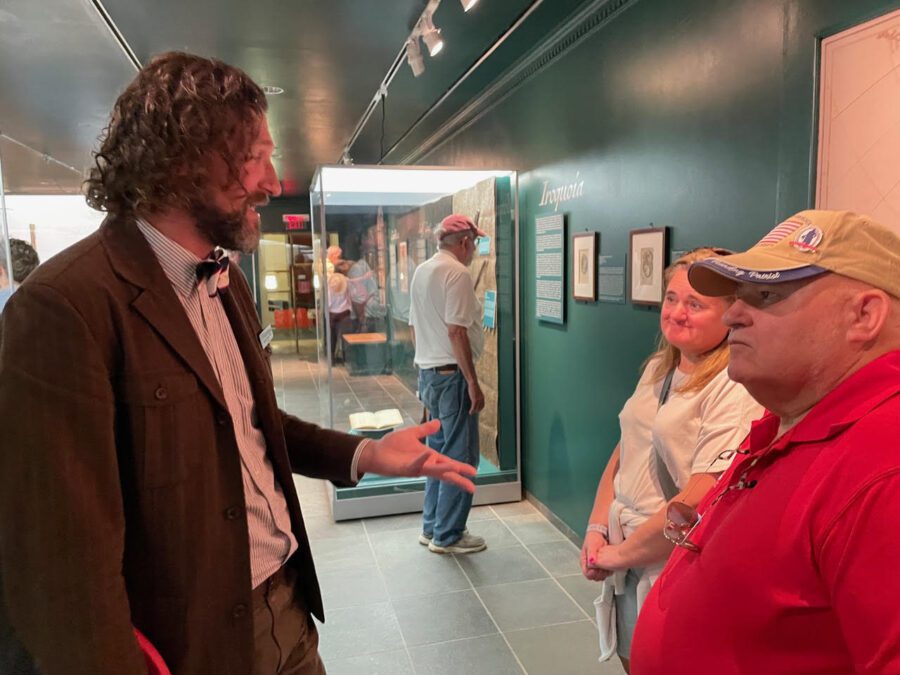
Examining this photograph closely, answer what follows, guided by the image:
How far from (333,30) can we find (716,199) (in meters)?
2.58

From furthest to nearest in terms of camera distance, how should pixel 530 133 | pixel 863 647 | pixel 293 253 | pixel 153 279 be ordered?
1. pixel 293 253
2. pixel 530 133
3. pixel 153 279
4. pixel 863 647

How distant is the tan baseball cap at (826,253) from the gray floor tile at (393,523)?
3.36m

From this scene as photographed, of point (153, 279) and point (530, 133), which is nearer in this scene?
point (153, 279)

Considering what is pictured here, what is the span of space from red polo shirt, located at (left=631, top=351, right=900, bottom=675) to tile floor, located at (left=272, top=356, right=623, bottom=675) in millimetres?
1729

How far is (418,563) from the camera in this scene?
3.45 meters

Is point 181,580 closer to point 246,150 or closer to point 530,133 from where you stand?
point 246,150

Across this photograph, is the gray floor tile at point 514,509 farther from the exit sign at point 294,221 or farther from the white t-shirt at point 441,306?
the exit sign at point 294,221

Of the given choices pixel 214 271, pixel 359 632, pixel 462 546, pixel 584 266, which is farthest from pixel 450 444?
pixel 214 271

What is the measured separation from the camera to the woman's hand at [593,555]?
178cm

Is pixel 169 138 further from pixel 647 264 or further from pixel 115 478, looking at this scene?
pixel 647 264

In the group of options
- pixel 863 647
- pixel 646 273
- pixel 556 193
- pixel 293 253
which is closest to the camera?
pixel 863 647

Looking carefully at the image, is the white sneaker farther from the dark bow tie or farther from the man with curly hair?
the dark bow tie

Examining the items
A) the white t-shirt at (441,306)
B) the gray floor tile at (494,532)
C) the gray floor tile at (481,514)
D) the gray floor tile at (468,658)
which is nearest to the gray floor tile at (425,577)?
the gray floor tile at (494,532)

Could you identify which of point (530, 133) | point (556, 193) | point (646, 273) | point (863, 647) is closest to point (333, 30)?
point (530, 133)
